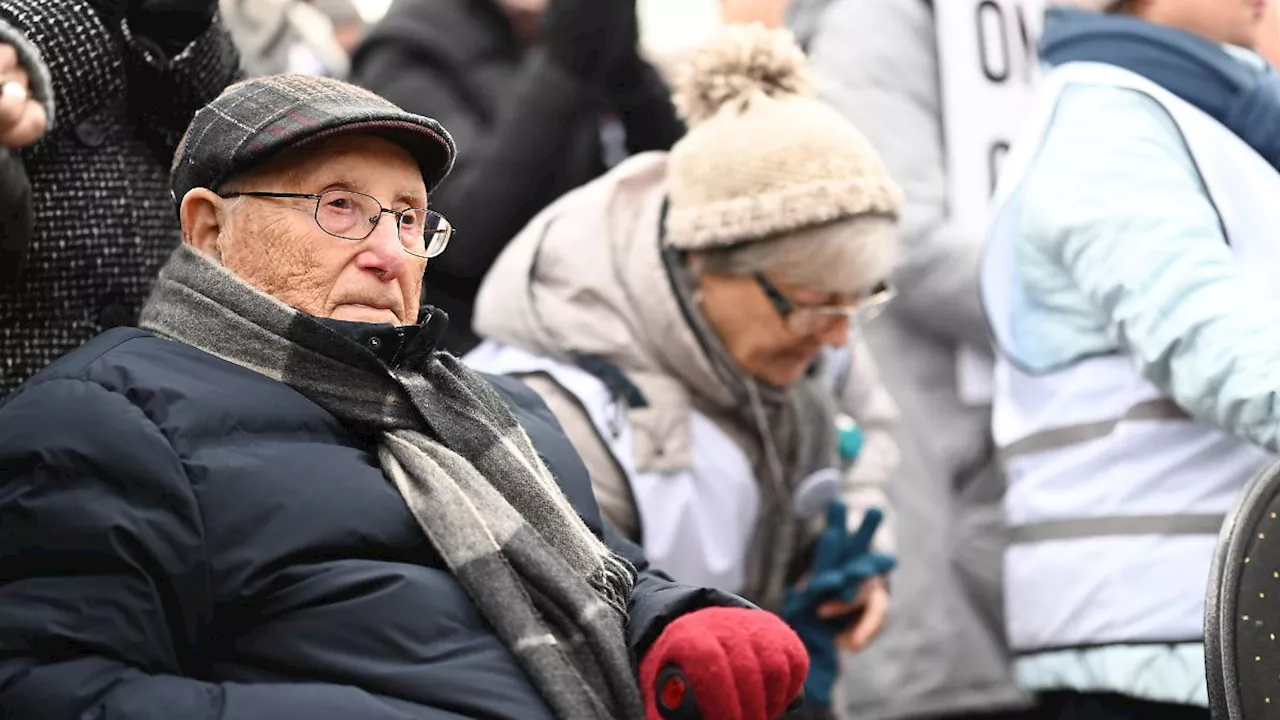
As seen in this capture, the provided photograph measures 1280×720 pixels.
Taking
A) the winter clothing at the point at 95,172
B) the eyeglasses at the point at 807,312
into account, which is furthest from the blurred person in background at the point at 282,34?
the winter clothing at the point at 95,172

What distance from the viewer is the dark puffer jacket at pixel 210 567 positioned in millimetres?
1685

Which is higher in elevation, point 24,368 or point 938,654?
point 24,368

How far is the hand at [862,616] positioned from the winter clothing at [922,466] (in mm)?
636

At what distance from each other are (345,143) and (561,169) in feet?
4.79

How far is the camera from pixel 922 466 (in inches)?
156

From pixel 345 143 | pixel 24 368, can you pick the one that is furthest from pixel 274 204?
pixel 24 368

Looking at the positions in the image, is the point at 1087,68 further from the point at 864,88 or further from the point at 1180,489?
the point at 864,88

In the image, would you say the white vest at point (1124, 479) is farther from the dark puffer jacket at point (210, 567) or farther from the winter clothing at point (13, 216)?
the winter clothing at point (13, 216)

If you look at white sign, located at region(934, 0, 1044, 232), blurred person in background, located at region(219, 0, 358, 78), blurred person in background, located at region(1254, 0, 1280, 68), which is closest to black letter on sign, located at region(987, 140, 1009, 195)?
white sign, located at region(934, 0, 1044, 232)

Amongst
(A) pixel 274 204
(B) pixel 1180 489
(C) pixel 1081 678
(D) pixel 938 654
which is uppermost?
(A) pixel 274 204

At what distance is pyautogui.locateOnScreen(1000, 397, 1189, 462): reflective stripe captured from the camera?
8.97 feet

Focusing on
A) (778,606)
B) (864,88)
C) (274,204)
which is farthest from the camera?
(864,88)

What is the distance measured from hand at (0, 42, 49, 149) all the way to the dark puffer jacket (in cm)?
26

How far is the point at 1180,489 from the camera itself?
8.91 ft
